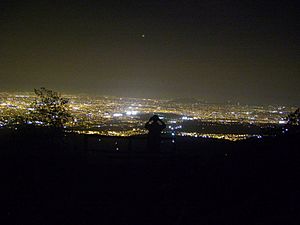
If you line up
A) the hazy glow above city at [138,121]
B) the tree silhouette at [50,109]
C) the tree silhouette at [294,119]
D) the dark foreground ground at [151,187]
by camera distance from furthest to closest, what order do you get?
1. the hazy glow above city at [138,121]
2. the tree silhouette at [294,119]
3. the tree silhouette at [50,109]
4. the dark foreground ground at [151,187]

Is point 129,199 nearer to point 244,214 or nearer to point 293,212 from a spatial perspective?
point 244,214

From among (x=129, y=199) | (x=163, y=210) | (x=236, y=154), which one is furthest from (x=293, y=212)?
(x=236, y=154)

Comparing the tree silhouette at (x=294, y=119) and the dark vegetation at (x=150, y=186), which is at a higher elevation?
the tree silhouette at (x=294, y=119)

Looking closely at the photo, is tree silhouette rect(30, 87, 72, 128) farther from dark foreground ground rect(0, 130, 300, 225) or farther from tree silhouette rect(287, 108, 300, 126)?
tree silhouette rect(287, 108, 300, 126)

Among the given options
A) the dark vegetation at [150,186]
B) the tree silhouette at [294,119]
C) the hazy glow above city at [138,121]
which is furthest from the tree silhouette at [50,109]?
the tree silhouette at [294,119]

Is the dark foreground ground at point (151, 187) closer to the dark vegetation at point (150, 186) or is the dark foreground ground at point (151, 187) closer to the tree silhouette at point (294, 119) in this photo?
the dark vegetation at point (150, 186)

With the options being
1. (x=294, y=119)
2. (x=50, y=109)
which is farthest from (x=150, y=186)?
(x=294, y=119)
